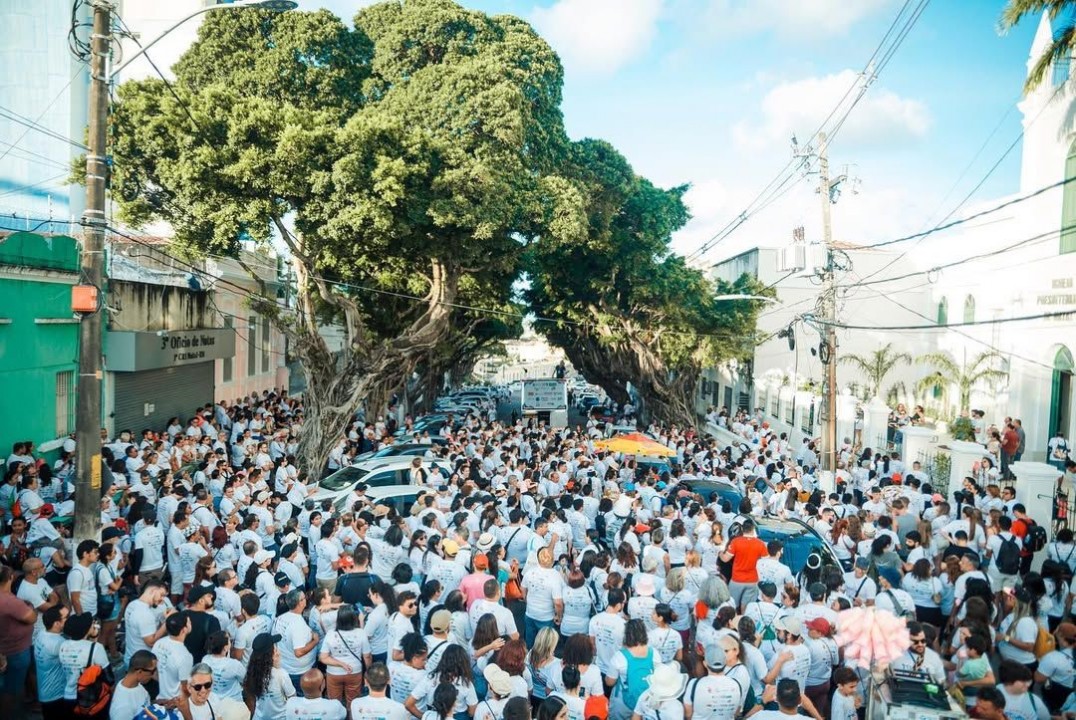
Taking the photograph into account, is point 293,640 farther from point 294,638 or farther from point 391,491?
point 391,491

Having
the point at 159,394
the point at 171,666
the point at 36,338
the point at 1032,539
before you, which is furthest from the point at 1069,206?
the point at 159,394

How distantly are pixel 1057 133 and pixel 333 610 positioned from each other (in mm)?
20731

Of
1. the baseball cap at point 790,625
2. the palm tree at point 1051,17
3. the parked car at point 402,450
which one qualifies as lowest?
the baseball cap at point 790,625

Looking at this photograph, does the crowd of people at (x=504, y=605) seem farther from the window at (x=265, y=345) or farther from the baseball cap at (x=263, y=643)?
the window at (x=265, y=345)

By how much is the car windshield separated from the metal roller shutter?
709 cm

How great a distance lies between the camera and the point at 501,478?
45.6ft

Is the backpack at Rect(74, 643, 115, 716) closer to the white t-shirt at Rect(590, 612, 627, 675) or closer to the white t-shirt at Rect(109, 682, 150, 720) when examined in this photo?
the white t-shirt at Rect(109, 682, 150, 720)

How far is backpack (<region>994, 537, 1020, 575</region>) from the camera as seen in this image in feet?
29.7

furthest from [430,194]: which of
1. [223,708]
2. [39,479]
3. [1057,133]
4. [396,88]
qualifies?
[1057,133]

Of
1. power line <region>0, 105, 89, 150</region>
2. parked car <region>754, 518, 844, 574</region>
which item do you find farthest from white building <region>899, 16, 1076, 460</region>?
power line <region>0, 105, 89, 150</region>

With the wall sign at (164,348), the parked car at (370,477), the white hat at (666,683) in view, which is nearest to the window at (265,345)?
the wall sign at (164,348)

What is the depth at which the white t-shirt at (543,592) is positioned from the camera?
7.66 metres

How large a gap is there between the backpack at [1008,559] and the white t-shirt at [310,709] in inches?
296

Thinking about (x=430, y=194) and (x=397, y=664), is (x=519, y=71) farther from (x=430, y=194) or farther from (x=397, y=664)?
(x=397, y=664)
